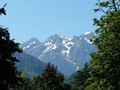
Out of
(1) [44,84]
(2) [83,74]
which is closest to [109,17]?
(1) [44,84]

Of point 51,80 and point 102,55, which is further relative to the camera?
point 51,80

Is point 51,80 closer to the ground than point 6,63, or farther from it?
farther from it

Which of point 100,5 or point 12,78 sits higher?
point 100,5

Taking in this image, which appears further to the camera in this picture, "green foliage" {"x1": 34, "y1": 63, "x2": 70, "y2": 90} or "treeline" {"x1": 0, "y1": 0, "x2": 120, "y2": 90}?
"green foliage" {"x1": 34, "y1": 63, "x2": 70, "y2": 90}

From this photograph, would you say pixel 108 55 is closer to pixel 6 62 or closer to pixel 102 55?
pixel 102 55

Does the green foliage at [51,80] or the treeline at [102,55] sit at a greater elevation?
the green foliage at [51,80]

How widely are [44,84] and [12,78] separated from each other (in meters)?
40.2

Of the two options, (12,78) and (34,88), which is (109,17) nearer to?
(12,78)

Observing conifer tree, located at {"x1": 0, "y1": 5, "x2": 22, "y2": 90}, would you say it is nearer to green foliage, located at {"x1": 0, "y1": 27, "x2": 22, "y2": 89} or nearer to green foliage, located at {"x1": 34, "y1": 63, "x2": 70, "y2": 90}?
green foliage, located at {"x1": 0, "y1": 27, "x2": 22, "y2": 89}

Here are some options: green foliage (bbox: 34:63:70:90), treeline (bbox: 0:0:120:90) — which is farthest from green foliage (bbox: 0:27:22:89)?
green foliage (bbox: 34:63:70:90)

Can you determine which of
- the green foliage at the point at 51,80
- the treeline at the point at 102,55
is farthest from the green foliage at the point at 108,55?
the green foliage at the point at 51,80

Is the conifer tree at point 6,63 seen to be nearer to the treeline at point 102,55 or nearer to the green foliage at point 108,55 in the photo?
the treeline at point 102,55

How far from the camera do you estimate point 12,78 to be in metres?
30.5

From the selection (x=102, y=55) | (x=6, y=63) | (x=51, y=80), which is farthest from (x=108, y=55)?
(x=51, y=80)
